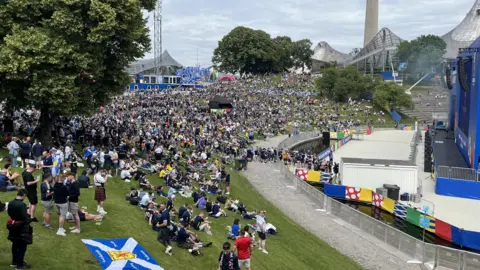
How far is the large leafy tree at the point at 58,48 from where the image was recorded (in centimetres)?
2159

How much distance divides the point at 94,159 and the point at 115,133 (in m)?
10.7

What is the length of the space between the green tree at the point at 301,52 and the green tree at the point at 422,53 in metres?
22.1

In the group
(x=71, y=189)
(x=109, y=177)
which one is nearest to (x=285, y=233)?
(x=109, y=177)

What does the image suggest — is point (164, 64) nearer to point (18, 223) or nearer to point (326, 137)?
point (326, 137)

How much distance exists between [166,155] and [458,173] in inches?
705

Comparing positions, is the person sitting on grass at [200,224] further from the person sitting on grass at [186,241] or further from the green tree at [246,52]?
the green tree at [246,52]

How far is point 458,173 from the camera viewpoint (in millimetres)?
28812

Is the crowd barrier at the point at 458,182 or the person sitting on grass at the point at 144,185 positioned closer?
the person sitting on grass at the point at 144,185

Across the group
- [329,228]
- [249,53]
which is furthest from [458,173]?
[249,53]

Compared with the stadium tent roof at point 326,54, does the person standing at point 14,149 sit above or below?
below

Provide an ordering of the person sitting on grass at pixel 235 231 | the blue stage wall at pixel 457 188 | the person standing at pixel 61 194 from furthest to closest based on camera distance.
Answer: the blue stage wall at pixel 457 188
the person sitting on grass at pixel 235 231
the person standing at pixel 61 194

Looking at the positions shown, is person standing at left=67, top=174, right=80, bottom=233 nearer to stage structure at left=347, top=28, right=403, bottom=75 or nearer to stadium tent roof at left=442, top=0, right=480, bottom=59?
stadium tent roof at left=442, top=0, right=480, bottom=59

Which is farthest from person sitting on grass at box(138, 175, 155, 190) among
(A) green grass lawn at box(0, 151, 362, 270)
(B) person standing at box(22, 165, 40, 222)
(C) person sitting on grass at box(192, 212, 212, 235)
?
(B) person standing at box(22, 165, 40, 222)

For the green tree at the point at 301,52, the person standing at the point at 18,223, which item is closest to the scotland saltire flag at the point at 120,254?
the person standing at the point at 18,223
